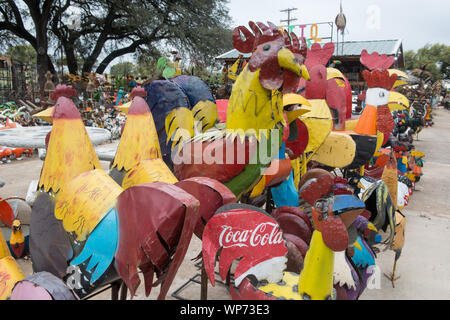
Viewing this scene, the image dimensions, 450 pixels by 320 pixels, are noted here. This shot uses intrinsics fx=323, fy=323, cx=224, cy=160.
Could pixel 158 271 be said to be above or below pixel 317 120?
below

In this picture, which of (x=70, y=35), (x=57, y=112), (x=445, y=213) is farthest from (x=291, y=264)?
(x=70, y=35)

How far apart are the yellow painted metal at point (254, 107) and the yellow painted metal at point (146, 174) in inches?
20.3

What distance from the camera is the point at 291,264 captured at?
1.92 meters

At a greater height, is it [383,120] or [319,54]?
[319,54]

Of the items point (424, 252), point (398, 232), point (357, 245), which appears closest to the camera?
point (357, 245)

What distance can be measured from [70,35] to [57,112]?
756 inches

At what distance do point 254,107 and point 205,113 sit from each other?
982 millimetres

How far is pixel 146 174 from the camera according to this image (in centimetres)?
184

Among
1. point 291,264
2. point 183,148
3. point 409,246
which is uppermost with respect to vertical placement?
point 183,148

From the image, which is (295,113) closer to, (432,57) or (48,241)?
(48,241)

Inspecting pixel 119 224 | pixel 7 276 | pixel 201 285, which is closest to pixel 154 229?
pixel 119 224

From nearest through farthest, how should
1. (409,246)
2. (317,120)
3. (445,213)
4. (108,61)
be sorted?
(317,120) → (409,246) → (445,213) → (108,61)

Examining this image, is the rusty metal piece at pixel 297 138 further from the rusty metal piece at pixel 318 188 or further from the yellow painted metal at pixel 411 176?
the yellow painted metal at pixel 411 176

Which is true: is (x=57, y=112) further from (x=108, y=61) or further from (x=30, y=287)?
(x=108, y=61)
